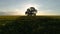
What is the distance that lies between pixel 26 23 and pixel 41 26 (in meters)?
2.51

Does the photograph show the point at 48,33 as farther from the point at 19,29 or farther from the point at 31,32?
the point at 19,29

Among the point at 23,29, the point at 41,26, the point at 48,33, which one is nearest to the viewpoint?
the point at 48,33

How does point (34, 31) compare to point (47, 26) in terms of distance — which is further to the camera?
point (47, 26)

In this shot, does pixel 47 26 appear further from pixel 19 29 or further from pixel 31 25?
pixel 19 29

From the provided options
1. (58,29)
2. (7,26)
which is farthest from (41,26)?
(7,26)

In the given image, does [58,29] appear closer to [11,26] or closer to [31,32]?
[31,32]

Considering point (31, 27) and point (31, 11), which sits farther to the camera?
point (31, 11)

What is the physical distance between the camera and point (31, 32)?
3262 centimetres

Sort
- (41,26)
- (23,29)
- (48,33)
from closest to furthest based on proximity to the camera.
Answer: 1. (48,33)
2. (23,29)
3. (41,26)

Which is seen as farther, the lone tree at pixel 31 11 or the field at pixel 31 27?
the lone tree at pixel 31 11

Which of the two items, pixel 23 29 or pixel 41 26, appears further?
pixel 41 26

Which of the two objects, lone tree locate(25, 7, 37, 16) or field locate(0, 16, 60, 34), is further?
→ lone tree locate(25, 7, 37, 16)

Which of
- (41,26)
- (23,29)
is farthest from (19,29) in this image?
(41,26)

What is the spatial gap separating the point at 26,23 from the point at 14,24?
2020 mm
